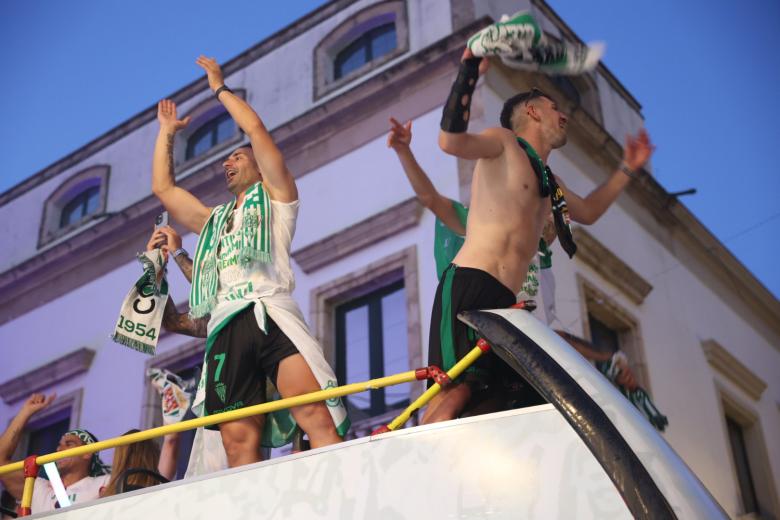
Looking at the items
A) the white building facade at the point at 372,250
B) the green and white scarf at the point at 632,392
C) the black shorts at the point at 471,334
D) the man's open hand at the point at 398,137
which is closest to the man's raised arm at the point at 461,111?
the black shorts at the point at 471,334

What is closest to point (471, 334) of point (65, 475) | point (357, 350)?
point (65, 475)

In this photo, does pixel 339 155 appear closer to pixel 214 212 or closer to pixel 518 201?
pixel 214 212

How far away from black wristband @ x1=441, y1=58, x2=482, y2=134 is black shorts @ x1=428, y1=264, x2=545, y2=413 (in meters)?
0.54

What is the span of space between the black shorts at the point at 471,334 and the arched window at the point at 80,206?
13073 mm

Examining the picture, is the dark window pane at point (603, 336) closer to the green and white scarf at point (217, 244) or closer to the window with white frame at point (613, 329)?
the window with white frame at point (613, 329)

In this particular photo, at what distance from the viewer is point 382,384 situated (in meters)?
3.07

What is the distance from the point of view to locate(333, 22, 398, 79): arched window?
13688 millimetres

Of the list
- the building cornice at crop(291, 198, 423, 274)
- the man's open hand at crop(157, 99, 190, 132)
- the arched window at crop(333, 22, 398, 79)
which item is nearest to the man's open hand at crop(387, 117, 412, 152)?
the man's open hand at crop(157, 99, 190, 132)

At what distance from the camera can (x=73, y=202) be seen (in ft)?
55.3

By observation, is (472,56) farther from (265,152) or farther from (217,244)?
(217,244)

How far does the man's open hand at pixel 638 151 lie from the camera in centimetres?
566

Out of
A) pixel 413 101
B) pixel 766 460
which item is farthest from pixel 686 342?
pixel 413 101

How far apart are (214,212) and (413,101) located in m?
7.56

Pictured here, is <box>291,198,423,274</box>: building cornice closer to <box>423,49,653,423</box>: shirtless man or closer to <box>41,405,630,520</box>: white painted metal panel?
<box>423,49,653,423</box>: shirtless man
